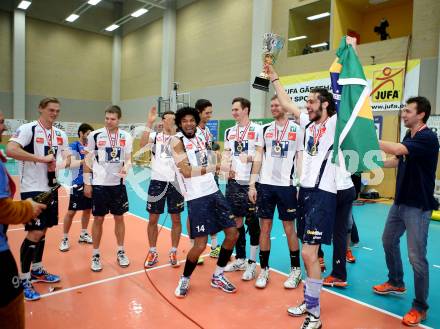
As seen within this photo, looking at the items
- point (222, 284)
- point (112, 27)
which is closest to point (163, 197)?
point (222, 284)

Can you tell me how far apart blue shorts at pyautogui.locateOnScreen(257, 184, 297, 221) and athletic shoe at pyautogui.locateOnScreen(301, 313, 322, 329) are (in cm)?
114

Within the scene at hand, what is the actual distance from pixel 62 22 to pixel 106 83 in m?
4.57

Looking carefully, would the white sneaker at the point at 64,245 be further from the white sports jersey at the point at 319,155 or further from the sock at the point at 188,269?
the white sports jersey at the point at 319,155

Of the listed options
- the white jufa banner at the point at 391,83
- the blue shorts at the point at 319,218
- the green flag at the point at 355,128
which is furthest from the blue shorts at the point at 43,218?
the white jufa banner at the point at 391,83

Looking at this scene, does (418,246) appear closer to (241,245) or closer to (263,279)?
(263,279)

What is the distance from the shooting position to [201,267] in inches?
176

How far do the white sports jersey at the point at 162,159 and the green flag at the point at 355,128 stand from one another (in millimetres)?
2376

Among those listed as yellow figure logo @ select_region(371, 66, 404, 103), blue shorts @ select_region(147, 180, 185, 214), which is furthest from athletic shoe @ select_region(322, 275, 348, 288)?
yellow figure logo @ select_region(371, 66, 404, 103)

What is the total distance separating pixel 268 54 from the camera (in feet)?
12.0

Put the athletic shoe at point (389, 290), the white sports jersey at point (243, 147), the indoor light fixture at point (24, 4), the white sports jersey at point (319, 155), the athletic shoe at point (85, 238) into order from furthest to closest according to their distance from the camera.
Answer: the indoor light fixture at point (24, 4)
the athletic shoe at point (85, 238)
the white sports jersey at point (243, 147)
the athletic shoe at point (389, 290)
the white sports jersey at point (319, 155)

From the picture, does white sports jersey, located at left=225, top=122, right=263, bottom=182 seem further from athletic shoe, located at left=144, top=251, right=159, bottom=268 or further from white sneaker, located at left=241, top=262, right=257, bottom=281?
athletic shoe, located at left=144, top=251, right=159, bottom=268

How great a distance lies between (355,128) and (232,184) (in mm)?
1882

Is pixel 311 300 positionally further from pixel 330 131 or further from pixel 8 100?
pixel 8 100

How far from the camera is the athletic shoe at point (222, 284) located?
12.1ft
